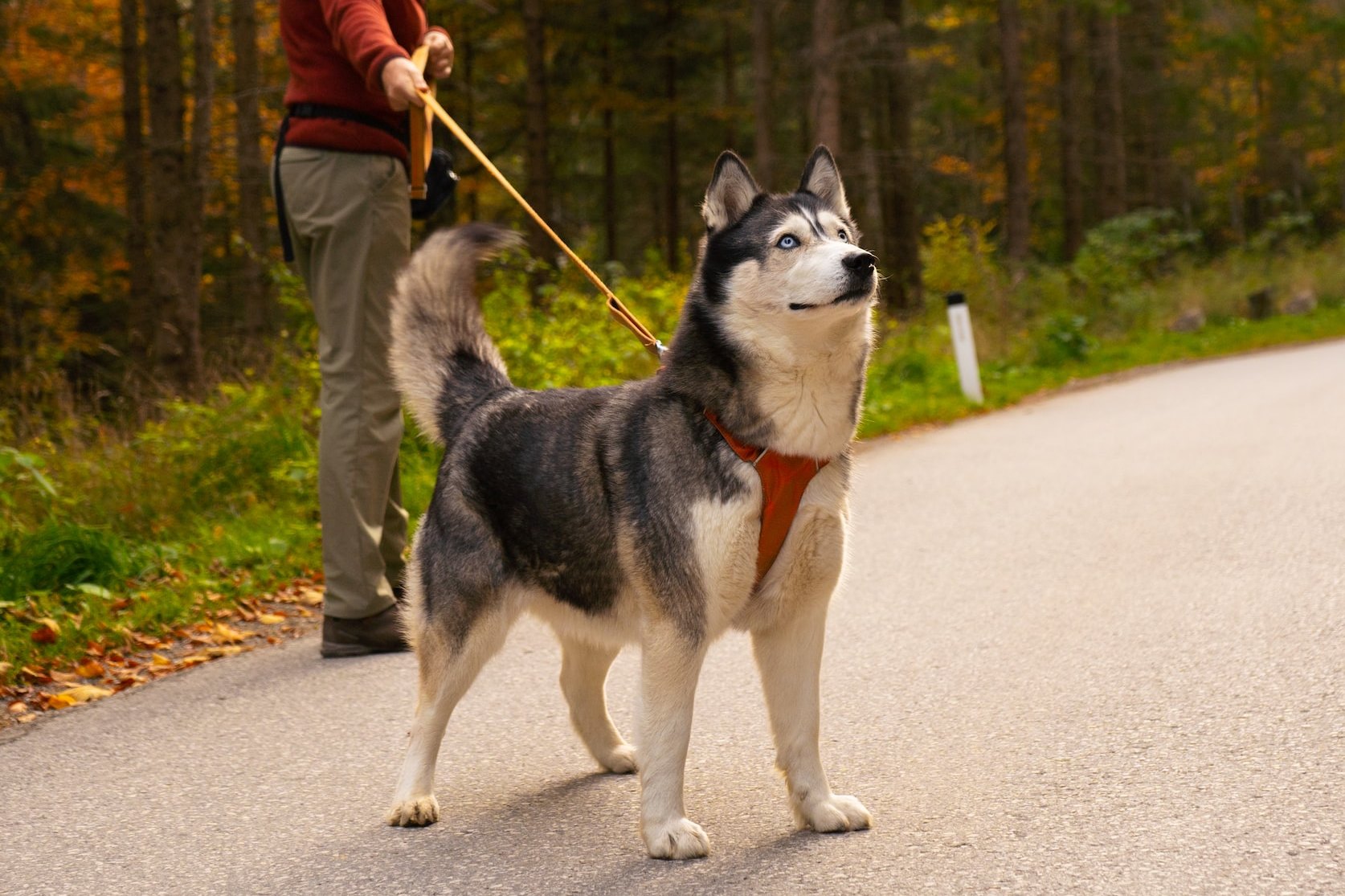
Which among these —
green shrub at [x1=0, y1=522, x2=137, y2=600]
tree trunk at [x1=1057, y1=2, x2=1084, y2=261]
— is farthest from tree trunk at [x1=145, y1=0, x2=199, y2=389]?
tree trunk at [x1=1057, y1=2, x2=1084, y2=261]

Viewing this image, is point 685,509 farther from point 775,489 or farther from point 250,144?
→ point 250,144

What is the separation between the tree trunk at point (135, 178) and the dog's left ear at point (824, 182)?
17.2 m

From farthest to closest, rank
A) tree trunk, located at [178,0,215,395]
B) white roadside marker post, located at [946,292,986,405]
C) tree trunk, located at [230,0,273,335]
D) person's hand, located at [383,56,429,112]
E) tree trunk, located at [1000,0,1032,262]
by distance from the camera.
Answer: tree trunk, located at [1000,0,1032,262], tree trunk, located at [230,0,273,335], tree trunk, located at [178,0,215,395], white roadside marker post, located at [946,292,986,405], person's hand, located at [383,56,429,112]

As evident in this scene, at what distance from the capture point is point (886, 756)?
4051 millimetres

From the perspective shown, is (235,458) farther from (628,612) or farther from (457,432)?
(628,612)

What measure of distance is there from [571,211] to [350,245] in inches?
1161

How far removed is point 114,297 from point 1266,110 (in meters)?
37.2

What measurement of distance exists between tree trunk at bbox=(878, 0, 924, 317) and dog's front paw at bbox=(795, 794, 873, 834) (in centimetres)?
2000

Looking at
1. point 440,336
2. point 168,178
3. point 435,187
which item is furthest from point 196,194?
point 440,336

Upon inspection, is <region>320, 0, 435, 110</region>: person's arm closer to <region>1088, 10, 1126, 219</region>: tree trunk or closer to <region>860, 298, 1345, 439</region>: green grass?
<region>860, 298, 1345, 439</region>: green grass

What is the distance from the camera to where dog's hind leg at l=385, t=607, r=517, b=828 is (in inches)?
146

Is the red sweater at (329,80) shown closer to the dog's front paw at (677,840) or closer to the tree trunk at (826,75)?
the dog's front paw at (677,840)

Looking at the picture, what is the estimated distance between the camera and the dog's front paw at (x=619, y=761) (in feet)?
13.6

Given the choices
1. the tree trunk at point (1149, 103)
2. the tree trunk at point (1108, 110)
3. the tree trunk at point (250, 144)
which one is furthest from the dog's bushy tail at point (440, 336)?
the tree trunk at point (1149, 103)
